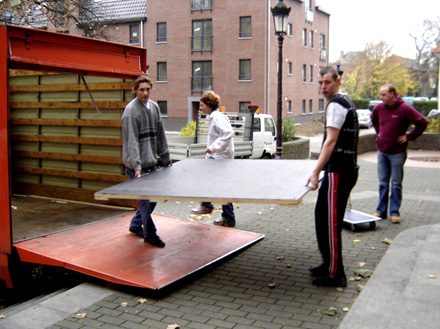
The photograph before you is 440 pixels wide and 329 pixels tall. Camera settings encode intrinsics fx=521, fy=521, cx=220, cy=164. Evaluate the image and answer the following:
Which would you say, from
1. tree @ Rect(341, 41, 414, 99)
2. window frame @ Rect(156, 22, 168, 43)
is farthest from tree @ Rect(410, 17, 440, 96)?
window frame @ Rect(156, 22, 168, 43)

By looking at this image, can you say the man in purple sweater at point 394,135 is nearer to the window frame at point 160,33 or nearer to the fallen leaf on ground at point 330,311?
the fallen leaf on ground at point 330,311

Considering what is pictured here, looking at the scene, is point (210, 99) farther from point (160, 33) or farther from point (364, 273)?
point (160, 33)

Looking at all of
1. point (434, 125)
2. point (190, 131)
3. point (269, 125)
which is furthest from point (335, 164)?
point (434, 125)

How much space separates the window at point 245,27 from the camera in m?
38.7

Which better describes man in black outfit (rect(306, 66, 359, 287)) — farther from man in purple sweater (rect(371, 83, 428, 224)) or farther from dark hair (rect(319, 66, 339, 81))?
man in purple sweater (rect(371, 83, 428, 224))

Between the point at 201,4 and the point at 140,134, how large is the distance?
120 ft

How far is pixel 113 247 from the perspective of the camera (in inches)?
233

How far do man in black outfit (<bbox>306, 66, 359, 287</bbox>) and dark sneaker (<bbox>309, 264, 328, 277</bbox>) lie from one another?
0.19 metres

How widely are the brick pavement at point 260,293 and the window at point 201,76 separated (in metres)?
34.0

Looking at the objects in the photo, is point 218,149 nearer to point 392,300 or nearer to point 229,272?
point 229,272

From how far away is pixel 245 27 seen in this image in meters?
39.0

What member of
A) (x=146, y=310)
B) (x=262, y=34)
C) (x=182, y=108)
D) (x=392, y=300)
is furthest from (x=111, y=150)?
(x=182, y=108)

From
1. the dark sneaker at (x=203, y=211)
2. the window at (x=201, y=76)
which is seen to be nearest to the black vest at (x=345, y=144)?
the dark sneaker at (x=203, y=211)

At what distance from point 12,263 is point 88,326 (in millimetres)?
1910
